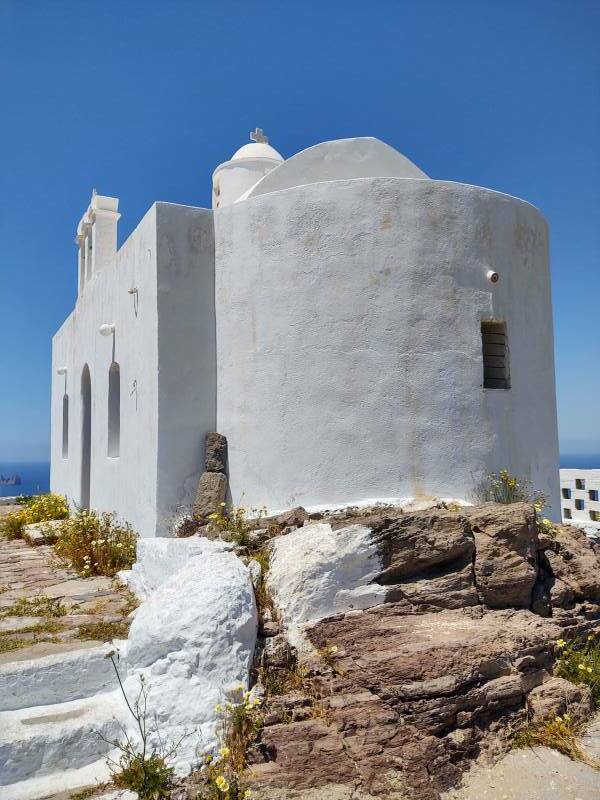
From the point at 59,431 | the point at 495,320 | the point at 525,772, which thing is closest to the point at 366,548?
the point at 525,772

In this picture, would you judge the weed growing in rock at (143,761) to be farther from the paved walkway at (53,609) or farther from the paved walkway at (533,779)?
the paved walkway at (533,779)

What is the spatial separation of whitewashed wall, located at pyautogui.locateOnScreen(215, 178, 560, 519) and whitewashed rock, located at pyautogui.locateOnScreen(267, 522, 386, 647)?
1.76 m

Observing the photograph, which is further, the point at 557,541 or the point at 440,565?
the point at 557,541

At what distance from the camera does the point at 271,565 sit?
607 centimetres

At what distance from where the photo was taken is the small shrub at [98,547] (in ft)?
27.9

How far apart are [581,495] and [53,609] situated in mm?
11188

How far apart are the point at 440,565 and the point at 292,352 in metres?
3.14

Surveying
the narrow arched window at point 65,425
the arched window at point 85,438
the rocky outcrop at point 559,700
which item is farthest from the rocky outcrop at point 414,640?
the narrow arched window at point 65,425

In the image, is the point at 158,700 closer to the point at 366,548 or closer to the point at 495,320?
the point at 366,548

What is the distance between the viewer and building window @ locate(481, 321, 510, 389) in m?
8.51

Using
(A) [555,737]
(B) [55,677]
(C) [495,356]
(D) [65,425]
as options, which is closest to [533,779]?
(A) [555,737]

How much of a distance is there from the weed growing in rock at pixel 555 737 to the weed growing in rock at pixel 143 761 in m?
2.69

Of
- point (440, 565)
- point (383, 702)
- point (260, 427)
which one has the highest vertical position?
point (260, 427)

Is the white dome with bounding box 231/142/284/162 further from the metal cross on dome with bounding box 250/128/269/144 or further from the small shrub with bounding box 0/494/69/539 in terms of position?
the small shrub with bounding box 0/494/69/539
